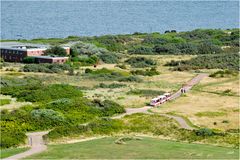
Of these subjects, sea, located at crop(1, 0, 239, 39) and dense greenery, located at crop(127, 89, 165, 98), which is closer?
dense greenery, located at crop(127, 89, 165, 98)

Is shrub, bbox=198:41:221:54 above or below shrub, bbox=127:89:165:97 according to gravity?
above

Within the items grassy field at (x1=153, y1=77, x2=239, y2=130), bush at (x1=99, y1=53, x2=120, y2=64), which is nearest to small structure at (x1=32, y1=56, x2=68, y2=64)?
bush at (x1=99, y1=53, x2=120, y2=64)

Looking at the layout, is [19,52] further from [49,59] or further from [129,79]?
[129,79]

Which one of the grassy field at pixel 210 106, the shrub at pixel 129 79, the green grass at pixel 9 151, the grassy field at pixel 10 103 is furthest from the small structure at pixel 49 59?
the green grass at pixel 9 151

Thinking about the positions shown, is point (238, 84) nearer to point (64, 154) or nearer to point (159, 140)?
point (159, 140)

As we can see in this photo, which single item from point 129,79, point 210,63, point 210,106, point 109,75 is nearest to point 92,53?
point 210,63

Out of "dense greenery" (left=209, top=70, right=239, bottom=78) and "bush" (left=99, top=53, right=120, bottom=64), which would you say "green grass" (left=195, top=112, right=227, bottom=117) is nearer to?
"dense greenery" (left=209, top=70, right=239, bottom=78)

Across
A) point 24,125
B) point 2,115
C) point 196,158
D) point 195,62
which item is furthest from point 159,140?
point 195,62
